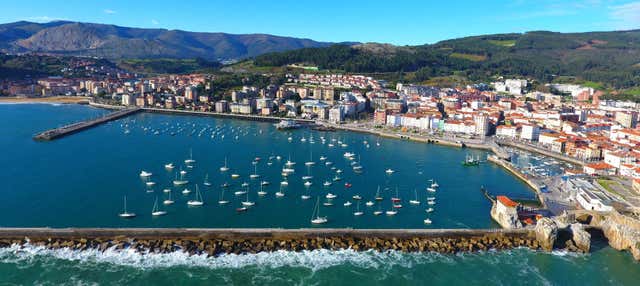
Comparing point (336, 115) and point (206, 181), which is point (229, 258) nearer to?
point (206, 181)

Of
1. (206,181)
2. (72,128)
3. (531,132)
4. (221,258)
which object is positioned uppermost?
(531,132)

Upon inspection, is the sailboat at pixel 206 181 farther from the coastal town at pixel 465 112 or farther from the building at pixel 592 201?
the building at pixel 592 201

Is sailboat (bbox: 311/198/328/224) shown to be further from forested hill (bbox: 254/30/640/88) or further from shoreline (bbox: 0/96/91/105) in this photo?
forested hill (bbox: 254/30/640/88)

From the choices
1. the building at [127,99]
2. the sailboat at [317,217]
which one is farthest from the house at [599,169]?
the building at [127,99]

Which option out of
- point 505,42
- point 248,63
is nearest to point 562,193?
point 248,63

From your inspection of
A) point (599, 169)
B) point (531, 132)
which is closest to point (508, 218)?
point (599, 169)

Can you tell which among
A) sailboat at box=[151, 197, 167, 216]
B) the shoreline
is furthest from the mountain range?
sailboat at box=[151, 197, 167, 216]

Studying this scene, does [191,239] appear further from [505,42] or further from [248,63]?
[505,42]
